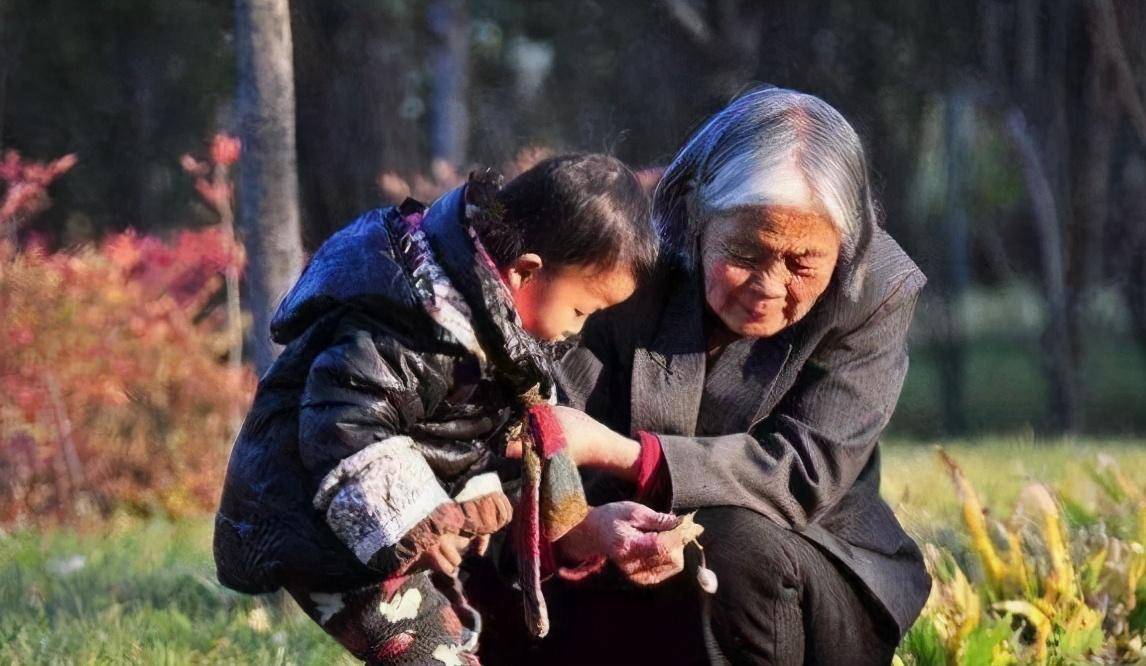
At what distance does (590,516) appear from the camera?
270cm

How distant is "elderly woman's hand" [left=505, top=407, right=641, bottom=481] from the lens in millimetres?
2621

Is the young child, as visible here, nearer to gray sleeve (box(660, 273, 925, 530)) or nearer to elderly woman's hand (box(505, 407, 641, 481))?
elderly woman's hand (box(505, 407, 641, 481))

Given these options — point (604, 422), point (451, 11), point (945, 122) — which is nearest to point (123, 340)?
point (604, 422)

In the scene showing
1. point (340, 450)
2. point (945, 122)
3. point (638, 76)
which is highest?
point (340, 450)

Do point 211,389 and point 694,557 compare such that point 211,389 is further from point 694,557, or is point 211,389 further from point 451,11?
point 451,11

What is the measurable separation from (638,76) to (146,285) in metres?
6.65

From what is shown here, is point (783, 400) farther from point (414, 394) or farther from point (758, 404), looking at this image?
point (414, 394)

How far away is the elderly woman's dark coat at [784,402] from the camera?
274 cm

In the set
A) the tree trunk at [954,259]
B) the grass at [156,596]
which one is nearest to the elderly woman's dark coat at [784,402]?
the grass at [156,596]

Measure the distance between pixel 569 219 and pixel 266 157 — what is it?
78.7 inches

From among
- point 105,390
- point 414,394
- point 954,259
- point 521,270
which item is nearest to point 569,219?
point 521,270

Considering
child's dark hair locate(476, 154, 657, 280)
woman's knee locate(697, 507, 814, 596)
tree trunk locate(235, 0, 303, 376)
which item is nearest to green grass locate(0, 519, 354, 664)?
tree trunk locate(235, 0, 303, 376)

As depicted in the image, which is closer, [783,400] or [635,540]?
[635,540]

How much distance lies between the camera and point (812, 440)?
2.78 m
